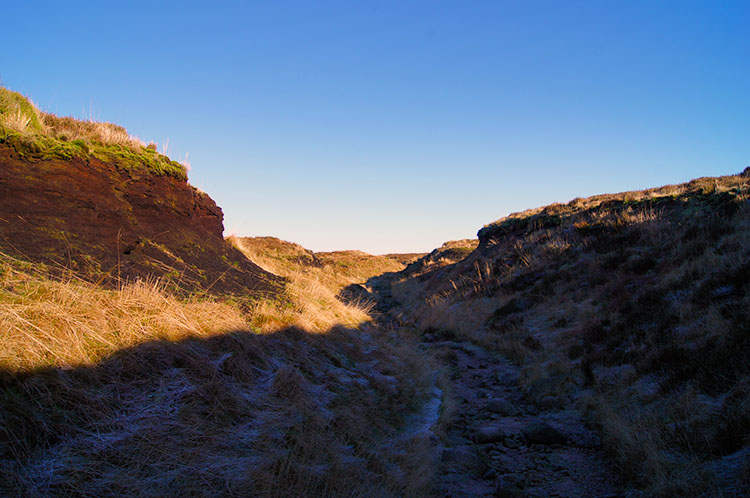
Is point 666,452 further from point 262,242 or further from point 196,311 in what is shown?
point 262,242

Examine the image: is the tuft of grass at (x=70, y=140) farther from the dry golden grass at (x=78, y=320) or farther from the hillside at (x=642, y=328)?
the hillside at (x=642, y=328)

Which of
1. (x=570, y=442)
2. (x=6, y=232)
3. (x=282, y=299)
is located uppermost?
(x=6, y=232)

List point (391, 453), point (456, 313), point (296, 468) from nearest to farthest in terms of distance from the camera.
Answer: point (296, 468) → point (391, 453) → point (456, 313)

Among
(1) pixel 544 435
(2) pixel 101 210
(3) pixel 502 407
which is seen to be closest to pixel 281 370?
(1) pixel 544 435

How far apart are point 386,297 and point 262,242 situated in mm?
9888

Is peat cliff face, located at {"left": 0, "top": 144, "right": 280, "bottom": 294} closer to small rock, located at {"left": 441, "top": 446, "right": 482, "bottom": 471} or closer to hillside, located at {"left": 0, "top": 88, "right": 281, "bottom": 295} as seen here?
hillside, located at {"left": 0, "top": 88, "right": 281, "bottom": 295}

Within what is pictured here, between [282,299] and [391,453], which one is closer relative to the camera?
[391,453]

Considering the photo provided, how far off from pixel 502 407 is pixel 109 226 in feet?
22.1

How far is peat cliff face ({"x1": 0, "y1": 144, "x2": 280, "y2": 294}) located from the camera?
481cm

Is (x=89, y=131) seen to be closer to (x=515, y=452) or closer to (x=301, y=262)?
(x=515, y=452)

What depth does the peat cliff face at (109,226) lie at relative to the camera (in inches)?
189

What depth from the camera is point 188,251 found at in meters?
7.15

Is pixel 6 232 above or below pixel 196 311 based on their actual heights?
above

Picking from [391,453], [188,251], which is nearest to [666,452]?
[391,453]
